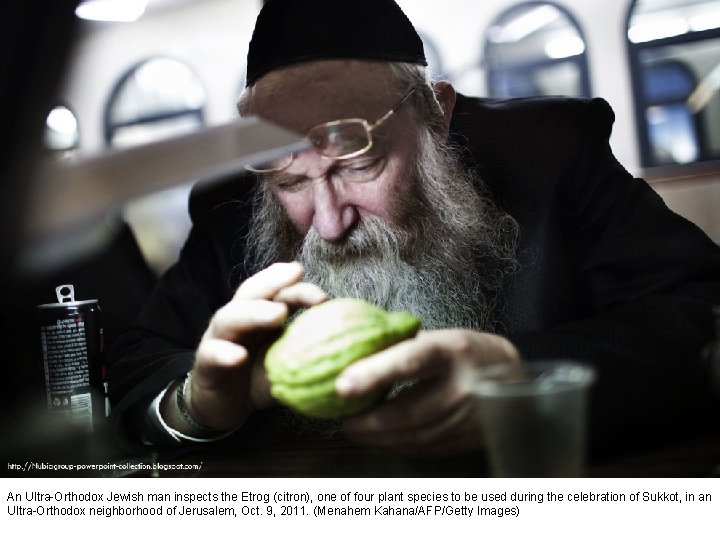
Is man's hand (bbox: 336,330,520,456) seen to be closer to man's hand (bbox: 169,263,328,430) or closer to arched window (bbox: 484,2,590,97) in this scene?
man's hand (bbox: 169,263,328,430)

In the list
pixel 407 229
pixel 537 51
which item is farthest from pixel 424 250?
pixel 537 51

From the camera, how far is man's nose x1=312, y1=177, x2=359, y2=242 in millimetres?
832

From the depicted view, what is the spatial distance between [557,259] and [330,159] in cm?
32

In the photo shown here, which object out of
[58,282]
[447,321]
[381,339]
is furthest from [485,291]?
[58,282]

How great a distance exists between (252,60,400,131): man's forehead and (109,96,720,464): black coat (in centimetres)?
13

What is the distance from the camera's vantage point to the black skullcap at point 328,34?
0.86m

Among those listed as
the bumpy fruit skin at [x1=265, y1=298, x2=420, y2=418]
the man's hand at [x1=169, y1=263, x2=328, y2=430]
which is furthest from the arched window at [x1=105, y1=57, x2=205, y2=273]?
the bumpy fruit skin at [x1=265, y1=298, x2=420, y2=418]

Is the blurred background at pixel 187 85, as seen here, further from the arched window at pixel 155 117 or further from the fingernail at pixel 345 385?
the fingernail at pixel 345 385

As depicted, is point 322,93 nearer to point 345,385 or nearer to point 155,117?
point 155,117

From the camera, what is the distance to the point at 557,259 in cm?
90

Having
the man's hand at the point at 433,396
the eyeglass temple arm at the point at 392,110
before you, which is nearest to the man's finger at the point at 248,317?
the man's hand at the point at 433,396

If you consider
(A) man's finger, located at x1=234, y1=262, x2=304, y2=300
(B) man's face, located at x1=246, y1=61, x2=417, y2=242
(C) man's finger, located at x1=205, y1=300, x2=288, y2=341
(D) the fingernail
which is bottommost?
(D) the fingernail
